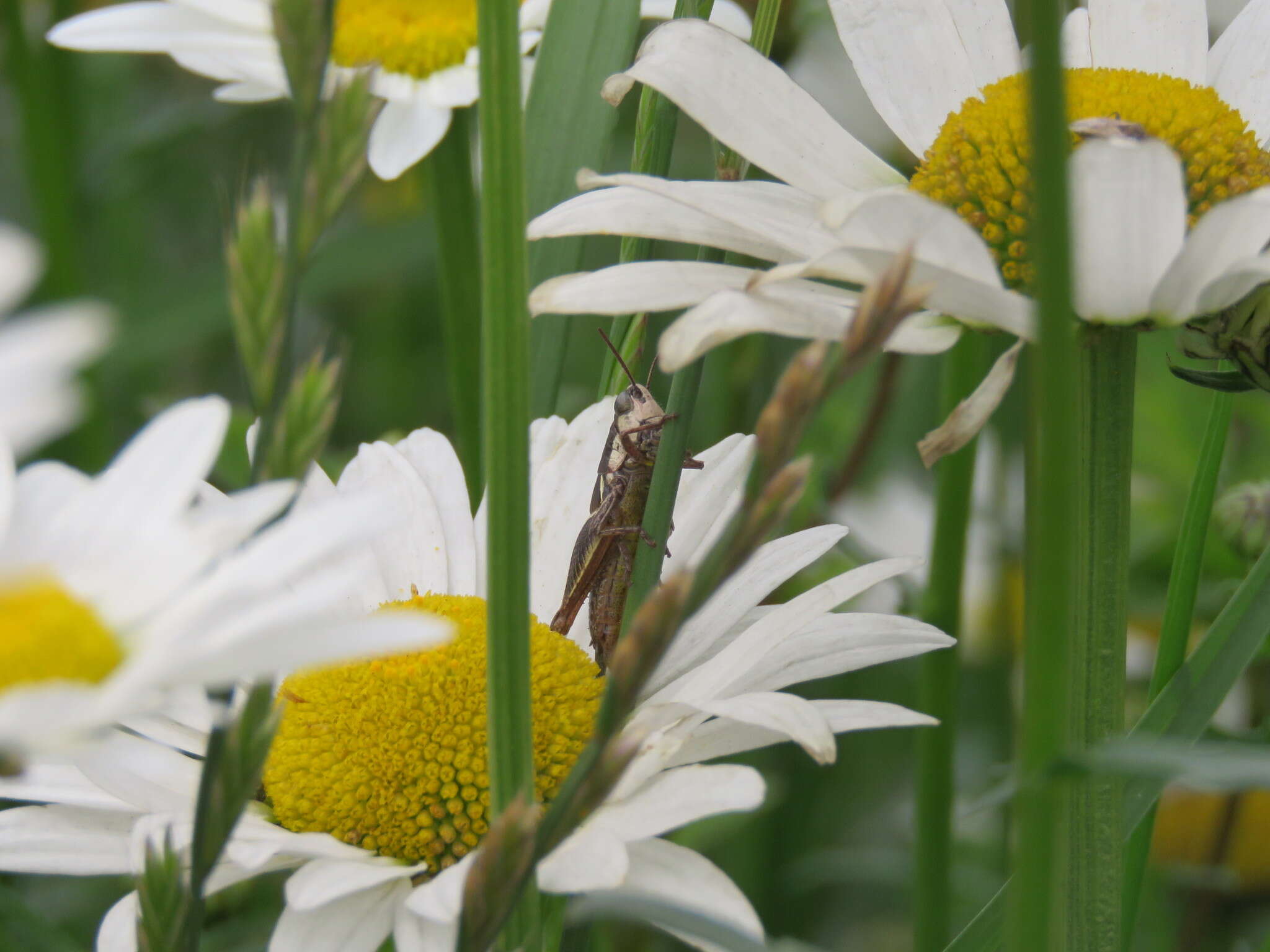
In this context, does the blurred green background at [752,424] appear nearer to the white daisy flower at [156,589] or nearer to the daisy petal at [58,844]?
the daisy petal at [58,844]

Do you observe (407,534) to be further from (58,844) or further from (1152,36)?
(1152,36)

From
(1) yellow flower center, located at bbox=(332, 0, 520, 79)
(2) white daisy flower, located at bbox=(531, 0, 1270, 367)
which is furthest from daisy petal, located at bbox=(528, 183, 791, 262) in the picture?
(1) yellow flower center, located at bbox=(332, 0, 520, 79)

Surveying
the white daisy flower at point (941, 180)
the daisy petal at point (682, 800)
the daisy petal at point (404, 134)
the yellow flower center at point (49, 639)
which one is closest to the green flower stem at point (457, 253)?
the daisy petal at point (404, 134)

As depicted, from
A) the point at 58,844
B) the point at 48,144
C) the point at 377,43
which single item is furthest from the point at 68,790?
the point at 48,144

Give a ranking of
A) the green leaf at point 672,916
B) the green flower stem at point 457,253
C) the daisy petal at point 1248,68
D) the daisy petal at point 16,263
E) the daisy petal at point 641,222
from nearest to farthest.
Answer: the daisy petal at point 16,263 → the green leaf at point 672,916 → the daisy petal at point 641,222 → the daisy petal at point 1248,68 → the green flower stem at point 457,253

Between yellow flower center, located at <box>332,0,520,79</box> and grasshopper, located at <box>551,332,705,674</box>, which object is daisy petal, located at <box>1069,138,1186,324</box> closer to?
grasshopper, located at <box>551,332,705,674</box>

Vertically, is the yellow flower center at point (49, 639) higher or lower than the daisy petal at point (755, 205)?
lower
